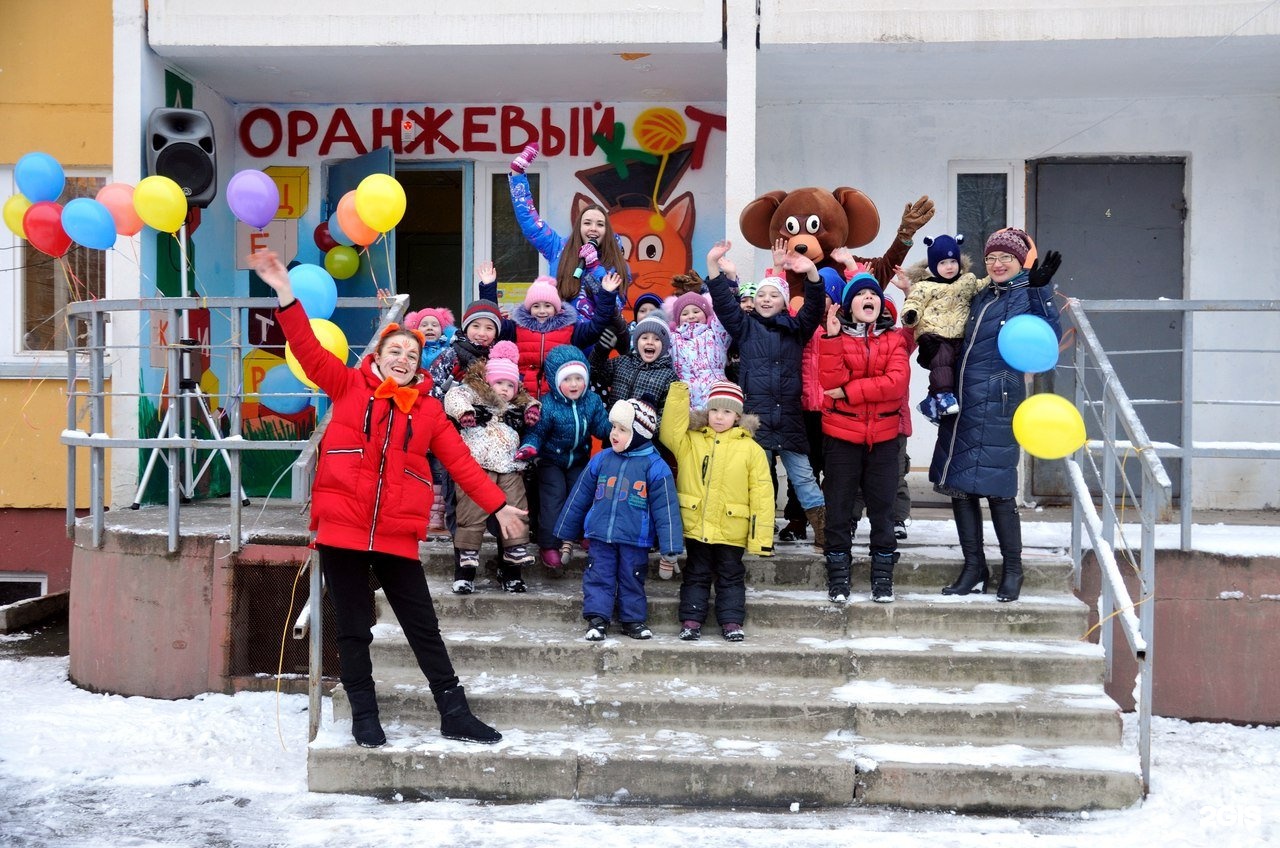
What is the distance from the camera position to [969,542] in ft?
19.4

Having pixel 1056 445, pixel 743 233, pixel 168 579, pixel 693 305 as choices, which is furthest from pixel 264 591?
pixel 1056 445

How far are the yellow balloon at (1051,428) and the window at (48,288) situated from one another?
6.76 metres

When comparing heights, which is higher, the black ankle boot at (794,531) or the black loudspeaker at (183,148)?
the black loudspeaker at (183,148)

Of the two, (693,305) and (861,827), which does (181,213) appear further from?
(861,827)

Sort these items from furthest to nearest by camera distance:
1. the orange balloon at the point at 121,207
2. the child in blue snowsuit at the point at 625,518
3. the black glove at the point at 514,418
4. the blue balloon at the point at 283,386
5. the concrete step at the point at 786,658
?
1. the blue balloon at the point at 283,386
2. the orange balloon at the point at 121,207
3. the black glove at the point at 514,418
4. the child in blue snowsuit at the point at 625,518
5. the concrete step at the point at 786,658

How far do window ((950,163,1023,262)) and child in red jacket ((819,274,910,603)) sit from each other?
3.38 metres

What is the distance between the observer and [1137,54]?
7648 mm

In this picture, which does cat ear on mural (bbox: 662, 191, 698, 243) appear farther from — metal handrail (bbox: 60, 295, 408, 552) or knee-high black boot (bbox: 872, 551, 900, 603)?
knee-high black boot (bbox: 872, 551, 900, 603)

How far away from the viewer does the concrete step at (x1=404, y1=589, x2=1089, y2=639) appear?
5668 mm

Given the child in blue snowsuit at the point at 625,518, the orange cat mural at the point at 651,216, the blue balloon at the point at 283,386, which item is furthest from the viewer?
the orange cat mural at the point at 651,216

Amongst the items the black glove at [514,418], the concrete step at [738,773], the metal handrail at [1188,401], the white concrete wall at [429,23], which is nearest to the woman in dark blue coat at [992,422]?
the metal handrail at [1188,401]

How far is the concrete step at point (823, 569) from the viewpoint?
5.98m

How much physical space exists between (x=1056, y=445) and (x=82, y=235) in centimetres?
523

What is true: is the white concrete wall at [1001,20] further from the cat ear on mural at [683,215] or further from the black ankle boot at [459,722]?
the black ankle boot at [459,722]
